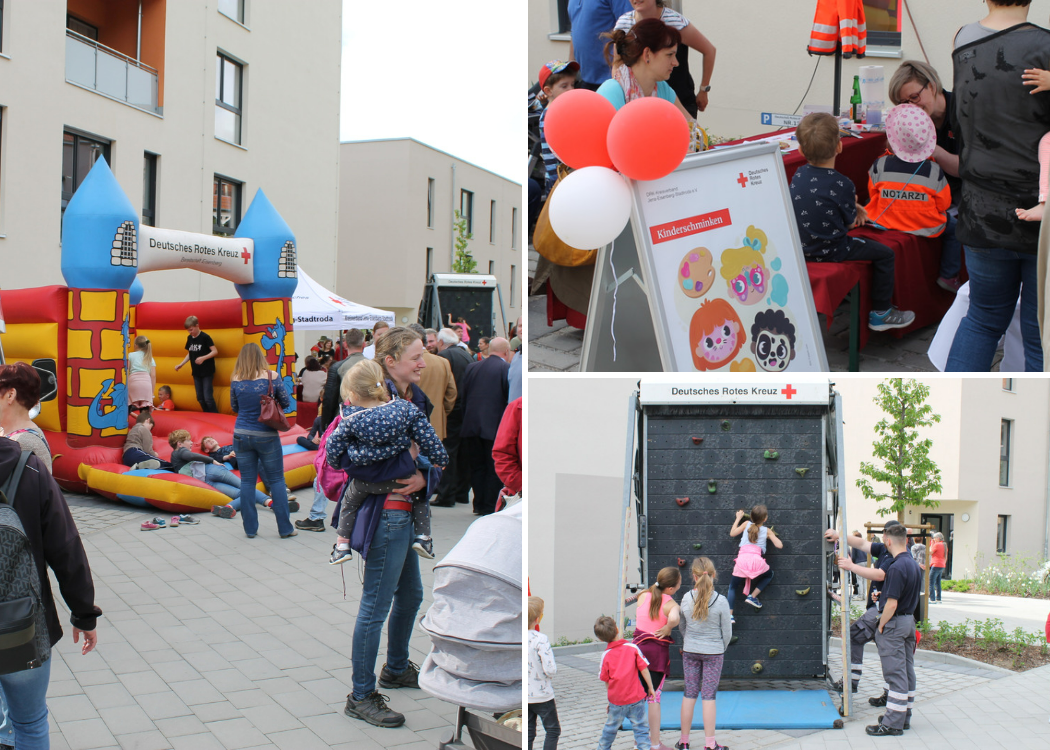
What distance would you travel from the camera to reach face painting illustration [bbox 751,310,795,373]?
14.0ft

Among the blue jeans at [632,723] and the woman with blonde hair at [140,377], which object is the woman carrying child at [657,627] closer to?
Result: the blue jeans at [632,723]

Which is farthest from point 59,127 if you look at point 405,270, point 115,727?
point 405,270

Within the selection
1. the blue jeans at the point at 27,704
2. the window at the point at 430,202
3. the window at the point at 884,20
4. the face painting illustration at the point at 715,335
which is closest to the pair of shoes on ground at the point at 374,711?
the blue jeans at the point at 27,704

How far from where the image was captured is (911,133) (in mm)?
5348

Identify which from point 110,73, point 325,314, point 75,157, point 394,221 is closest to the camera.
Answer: point 325,314

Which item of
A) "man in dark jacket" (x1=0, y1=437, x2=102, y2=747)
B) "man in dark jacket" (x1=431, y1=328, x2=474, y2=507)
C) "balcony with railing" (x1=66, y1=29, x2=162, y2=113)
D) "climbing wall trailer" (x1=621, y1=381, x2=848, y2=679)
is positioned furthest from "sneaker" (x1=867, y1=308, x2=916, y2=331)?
"balcony with railing" (x1=66, y1=29, x2=162, y2=113)

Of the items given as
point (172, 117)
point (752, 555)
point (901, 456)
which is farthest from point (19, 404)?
point (172, 117)

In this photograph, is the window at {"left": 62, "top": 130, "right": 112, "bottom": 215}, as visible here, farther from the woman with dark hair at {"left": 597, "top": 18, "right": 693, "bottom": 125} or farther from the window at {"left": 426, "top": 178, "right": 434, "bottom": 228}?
the window at {"left": 426, "top": 178, "right": 434, "bottom": 228}

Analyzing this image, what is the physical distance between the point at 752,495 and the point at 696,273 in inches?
92.4

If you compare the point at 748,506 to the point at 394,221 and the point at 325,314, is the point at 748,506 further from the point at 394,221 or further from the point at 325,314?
the point at 394,221

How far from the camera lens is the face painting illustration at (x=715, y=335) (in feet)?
13.7

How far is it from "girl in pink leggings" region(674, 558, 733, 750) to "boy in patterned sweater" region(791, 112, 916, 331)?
175 centimetres

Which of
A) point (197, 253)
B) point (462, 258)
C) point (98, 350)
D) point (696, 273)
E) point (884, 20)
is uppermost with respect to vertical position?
point (462, 258)

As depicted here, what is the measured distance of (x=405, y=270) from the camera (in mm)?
41062
